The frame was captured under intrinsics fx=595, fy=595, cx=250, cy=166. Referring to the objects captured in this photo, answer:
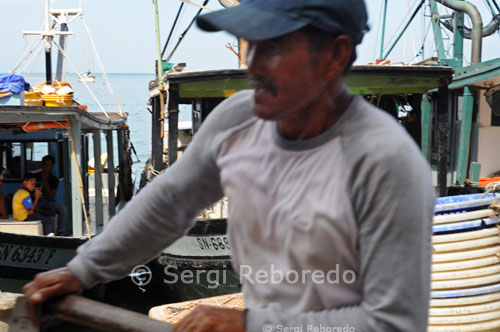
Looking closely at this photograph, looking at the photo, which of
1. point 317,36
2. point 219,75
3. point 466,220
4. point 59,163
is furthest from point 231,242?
point 59,163

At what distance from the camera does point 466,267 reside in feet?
18.1

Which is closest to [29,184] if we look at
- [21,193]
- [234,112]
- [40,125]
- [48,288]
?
[21,193]

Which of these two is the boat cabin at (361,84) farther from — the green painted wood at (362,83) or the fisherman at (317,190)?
the fisherman at (317,190)

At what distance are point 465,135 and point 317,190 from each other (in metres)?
10.2

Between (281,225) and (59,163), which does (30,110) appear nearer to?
(59,163)

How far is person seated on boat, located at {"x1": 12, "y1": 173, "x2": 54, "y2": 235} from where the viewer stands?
10219 mm

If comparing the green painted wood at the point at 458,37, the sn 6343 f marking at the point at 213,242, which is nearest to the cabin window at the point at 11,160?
the sn 6343 f marking at the point at 213,242

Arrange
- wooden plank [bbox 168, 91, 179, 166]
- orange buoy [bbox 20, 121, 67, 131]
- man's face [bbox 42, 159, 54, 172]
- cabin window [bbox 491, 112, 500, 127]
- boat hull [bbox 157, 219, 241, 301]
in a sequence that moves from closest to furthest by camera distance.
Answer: wooden plank [bbox 168, 91, 179, 166], boat hull [bbox 157, 219, 241, 301], orange buoy [bbox 20, 121, 67, 131], cabin window [bbox 491, 112, 500, 127], man's face [bbox 42, 159, 54, 172]

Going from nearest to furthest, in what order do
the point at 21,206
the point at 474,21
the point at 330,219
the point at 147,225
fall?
the point at 330,219 < the point at 147,225 < the point at 21,206 < the point at 474,21

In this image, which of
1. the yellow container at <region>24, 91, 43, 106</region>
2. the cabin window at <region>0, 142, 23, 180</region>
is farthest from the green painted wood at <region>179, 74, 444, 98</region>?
the cabin window at <region>0, 142, 23, 180</region>

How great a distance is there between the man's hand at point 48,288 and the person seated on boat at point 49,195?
32.9ft

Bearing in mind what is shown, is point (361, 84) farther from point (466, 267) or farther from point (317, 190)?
point (317, 190)

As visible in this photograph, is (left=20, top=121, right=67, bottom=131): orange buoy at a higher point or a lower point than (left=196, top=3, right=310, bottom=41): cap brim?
lower

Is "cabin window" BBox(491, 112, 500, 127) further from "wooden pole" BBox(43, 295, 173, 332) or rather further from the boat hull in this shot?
"wooden pole" BBox(43, 295, 173, 332)
